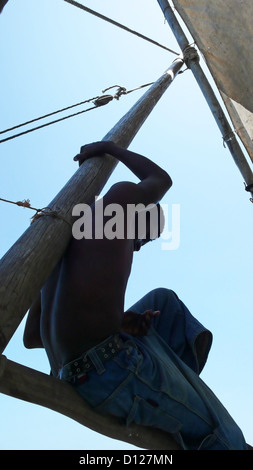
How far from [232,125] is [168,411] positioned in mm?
3731

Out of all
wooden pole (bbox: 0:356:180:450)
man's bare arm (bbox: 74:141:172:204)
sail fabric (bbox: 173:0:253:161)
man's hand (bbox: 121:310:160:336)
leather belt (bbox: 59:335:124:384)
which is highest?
sail fabric (bbox: 173:0:253:161)

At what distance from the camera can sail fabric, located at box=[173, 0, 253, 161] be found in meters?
4.97

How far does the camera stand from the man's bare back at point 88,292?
2.34 metres

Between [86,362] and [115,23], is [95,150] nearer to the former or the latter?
[86,362]

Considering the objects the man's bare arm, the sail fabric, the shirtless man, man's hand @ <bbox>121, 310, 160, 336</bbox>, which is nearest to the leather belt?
the shirtless man

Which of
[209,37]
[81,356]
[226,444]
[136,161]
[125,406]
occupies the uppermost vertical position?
[209,37]

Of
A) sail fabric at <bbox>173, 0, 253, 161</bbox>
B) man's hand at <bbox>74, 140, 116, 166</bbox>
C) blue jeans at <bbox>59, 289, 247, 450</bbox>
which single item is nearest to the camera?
blue jeans at <bbox>59, 289, 247, 450</bbox>

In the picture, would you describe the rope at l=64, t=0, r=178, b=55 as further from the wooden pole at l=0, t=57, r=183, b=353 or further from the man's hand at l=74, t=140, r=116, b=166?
the man's hand at l=74, t=140, r=116, b=166

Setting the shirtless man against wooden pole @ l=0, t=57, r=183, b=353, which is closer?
wooden pole @ l=0, t=57, r=183, b=353

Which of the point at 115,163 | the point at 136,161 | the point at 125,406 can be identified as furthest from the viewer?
the point at 115,163

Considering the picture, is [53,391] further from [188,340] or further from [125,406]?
[188,340]

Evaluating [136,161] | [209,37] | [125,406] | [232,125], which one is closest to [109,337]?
[125,406]

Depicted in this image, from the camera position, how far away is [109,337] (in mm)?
2332

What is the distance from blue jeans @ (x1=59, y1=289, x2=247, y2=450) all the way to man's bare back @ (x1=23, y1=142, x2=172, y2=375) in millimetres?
116
